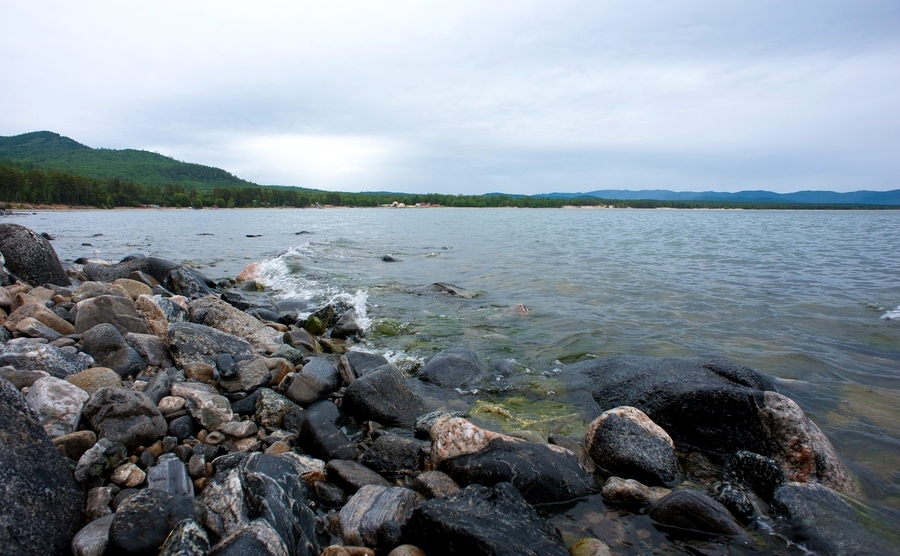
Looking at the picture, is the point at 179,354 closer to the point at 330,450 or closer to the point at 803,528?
the point at 330,450

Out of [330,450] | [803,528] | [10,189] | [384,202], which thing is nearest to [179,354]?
[330,450]

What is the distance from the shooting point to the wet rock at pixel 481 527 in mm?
3426

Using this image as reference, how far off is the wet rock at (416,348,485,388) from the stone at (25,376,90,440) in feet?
15.4

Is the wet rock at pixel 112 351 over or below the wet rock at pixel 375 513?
over

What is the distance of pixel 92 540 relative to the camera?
10.5ft

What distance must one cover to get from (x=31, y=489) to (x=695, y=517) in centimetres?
529

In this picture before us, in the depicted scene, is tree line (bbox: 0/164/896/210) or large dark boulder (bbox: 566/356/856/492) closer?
large dark boulder (bbox: 566/356/856/492)

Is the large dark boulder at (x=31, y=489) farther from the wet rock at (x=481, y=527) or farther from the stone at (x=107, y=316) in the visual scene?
Result: the stone at (x=107, y=316)

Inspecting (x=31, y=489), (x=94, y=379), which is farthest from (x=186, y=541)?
(x=94, y=379)

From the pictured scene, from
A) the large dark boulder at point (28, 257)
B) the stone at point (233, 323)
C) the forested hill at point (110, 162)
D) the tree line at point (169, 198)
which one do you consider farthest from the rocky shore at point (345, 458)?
the forested hill at point (110, 162)

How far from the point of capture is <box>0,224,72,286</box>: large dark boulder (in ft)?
34.4

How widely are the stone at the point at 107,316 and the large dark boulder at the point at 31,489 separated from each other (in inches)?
158

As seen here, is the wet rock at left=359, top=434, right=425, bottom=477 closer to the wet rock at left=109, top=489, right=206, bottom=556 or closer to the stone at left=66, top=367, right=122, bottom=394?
the wet rock at left=109, top=489, right=206, bottom=556

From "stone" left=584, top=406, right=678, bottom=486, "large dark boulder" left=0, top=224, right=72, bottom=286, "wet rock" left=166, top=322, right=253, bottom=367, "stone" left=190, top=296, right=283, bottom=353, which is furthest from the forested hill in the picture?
"stone" left=584, top=406, right=678, bottom=486
